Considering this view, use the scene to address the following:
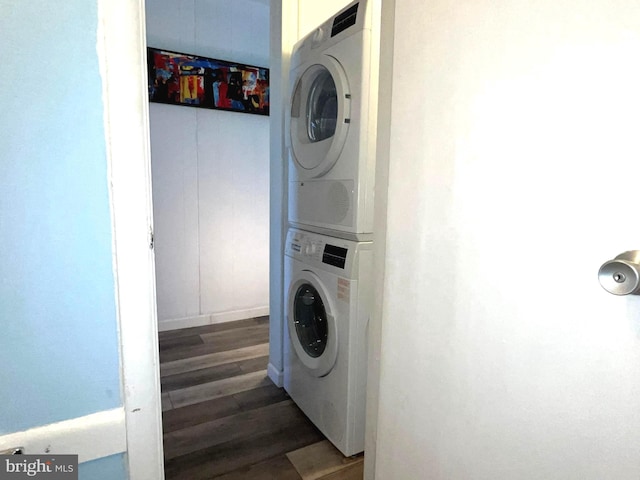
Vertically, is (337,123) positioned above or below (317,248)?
above

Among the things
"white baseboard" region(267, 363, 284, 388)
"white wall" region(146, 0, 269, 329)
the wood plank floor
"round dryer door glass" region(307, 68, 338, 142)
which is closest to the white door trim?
the wood plank floor

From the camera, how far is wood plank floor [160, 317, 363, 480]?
146 cm

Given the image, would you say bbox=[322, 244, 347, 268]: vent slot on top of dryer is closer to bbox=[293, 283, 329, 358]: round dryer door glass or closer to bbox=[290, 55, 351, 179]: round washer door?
bbox=[293, 283, 329, 358]: round dryer door glass

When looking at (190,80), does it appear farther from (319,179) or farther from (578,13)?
(578,13)

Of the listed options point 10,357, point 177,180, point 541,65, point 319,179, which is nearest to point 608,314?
point 541,65

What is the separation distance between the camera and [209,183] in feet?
9.25

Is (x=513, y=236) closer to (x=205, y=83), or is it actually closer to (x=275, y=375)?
(x=275, y=375)

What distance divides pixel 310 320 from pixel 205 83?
6.45 feet

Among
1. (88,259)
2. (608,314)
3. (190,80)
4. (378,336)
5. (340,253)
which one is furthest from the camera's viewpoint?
(190,80)

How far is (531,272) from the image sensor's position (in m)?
0.65

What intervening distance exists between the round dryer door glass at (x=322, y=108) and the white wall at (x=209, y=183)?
1346mm

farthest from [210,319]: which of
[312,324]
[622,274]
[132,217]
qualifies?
[622,274]

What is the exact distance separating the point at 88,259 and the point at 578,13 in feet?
3.10

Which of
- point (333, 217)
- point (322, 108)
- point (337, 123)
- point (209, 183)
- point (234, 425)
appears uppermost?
point (322, 108)
